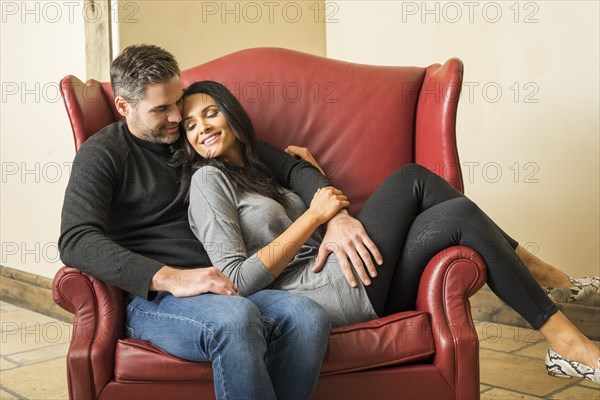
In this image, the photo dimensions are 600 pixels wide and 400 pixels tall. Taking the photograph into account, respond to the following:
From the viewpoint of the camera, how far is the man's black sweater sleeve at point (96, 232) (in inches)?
73.3

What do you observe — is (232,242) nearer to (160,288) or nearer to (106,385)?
(160,288)

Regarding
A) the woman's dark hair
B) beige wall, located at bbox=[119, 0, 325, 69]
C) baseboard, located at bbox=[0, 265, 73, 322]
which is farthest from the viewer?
baseboard, located at bbox=[0, 265, 73, 322]

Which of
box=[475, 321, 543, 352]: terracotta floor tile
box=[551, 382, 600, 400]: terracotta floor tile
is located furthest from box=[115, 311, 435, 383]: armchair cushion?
box=[475, 321, 543, 352]: terracotta floor tile

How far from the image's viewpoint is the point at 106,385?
1.84 meters

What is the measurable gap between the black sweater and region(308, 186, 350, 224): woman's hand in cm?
9

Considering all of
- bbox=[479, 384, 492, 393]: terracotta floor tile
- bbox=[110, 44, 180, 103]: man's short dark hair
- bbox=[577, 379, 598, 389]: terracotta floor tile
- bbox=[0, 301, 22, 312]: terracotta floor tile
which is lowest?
bbox=[0, 301, 22, 312]: terracotta floor tile

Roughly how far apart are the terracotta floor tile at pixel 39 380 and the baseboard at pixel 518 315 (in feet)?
5.62

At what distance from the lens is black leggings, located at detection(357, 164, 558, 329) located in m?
1.93

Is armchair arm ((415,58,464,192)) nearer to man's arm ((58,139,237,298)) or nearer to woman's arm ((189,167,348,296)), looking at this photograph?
woman's arm ((189,167,348,296))

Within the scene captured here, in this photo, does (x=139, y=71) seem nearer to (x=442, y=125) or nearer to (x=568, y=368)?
(x=442, y=125)

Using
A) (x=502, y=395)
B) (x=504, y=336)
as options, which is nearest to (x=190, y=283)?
(x=502, y=395)

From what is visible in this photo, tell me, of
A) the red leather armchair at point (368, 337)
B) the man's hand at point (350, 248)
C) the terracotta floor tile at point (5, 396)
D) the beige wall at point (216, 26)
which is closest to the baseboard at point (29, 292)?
the terracotta floor tile at point (5, 396)

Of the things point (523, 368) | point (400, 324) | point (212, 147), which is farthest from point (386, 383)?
point (523, 368)

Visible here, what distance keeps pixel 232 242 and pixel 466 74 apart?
5.60ft
